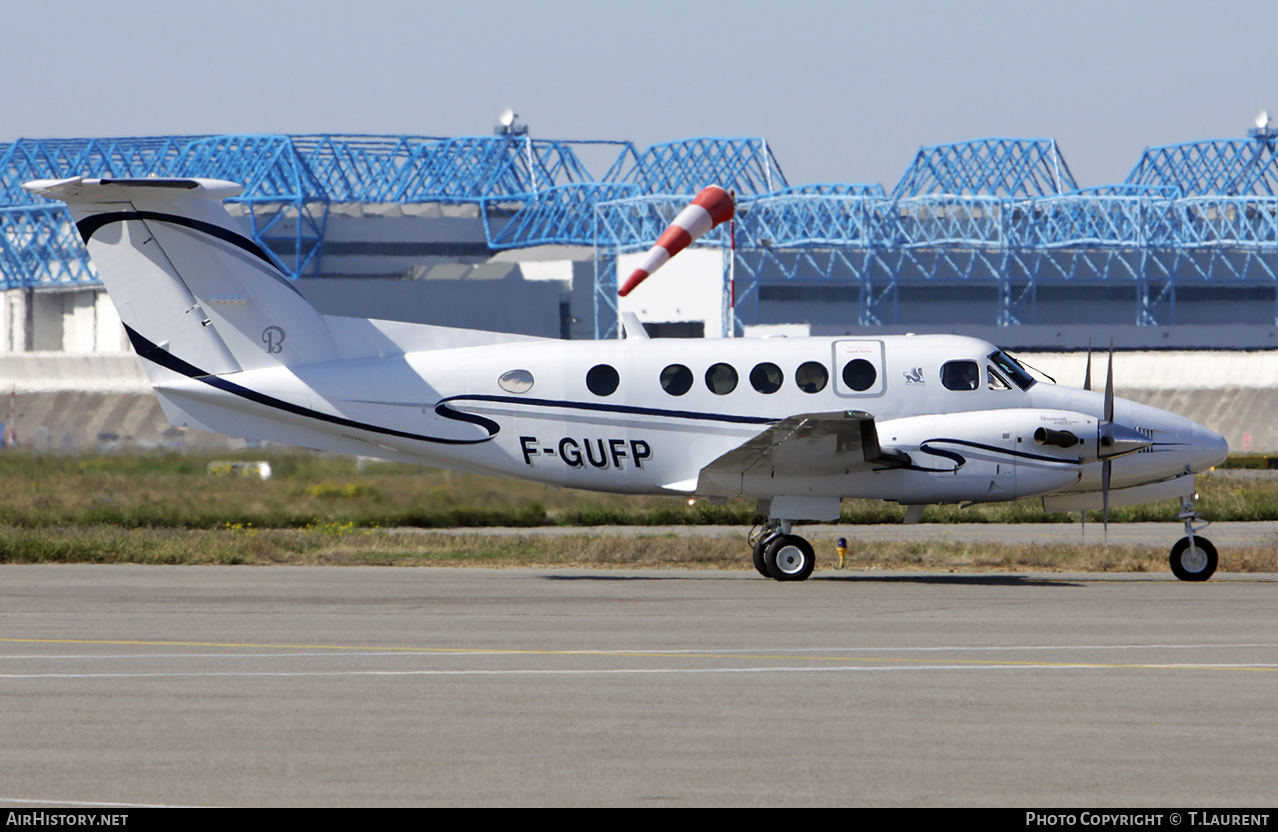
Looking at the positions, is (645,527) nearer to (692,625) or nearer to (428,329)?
(428,329)

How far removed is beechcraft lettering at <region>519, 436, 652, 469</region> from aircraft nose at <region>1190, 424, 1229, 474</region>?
7.35 m

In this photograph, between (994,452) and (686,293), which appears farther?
(686,293)

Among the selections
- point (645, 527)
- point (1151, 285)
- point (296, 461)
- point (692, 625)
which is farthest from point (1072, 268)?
point (692, 625)

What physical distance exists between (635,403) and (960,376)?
4.42 m

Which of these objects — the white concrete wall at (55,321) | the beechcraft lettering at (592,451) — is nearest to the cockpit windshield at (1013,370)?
the beechcraft lettering at (592,451)

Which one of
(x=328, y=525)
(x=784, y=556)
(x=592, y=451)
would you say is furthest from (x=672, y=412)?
(x=328, y=525)

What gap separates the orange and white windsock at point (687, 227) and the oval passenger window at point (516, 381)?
5507 mm

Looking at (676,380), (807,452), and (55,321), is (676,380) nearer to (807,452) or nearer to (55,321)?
(807,452)

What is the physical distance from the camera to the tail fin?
19016 millimetres

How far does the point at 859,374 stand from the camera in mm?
19219

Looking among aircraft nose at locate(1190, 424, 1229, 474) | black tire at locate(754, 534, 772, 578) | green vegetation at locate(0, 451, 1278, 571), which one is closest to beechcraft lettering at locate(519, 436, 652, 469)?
green vegetation at locate(0, 451, 1278, 571)

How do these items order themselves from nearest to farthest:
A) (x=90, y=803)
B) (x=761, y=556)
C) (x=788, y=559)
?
(x=90, y=803) → (x=788, y=559) → (x=761, y=556)

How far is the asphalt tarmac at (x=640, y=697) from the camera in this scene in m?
7.64

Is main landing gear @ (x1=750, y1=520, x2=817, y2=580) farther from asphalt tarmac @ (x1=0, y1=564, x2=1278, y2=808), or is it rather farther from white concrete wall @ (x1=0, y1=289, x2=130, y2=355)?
white concrete wall @ (x1=0, y1=289, x2=130, y2=355)
